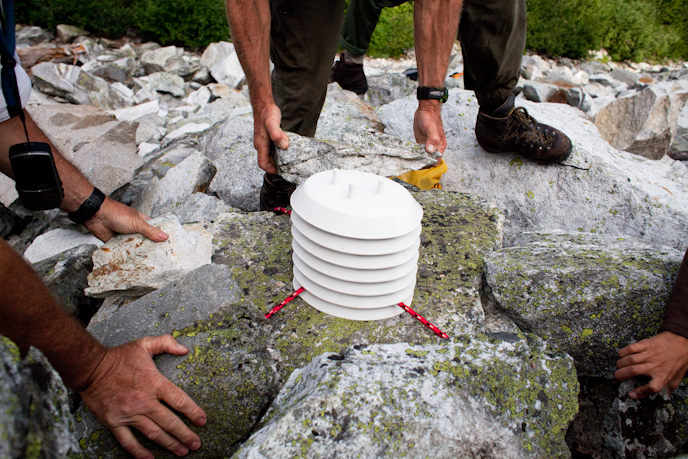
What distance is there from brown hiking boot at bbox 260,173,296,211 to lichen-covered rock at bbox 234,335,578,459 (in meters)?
1.57

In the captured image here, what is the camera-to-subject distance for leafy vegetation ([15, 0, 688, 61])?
8.02m

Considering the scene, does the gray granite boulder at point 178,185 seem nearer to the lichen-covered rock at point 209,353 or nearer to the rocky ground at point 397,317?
the rocky ground at point 397,317

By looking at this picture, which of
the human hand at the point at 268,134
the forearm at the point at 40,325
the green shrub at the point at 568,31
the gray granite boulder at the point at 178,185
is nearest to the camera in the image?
the forearm at the point at 40,325

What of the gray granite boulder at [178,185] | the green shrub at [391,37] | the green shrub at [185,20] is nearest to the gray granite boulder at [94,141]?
the gray granite boulder at [178,185]

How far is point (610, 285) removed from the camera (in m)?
1.77

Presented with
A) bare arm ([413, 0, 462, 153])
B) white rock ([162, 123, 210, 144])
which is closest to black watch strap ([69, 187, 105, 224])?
bare arm ([413, 0, 462, 153])

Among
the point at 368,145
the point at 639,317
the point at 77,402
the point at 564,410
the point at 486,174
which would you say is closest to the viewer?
the point at 564,410

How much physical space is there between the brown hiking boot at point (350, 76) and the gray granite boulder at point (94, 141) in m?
2.26


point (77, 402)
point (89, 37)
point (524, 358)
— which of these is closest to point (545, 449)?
point (524, 358)

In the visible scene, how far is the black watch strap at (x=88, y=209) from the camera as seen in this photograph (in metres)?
2.10

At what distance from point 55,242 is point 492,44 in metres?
3.27

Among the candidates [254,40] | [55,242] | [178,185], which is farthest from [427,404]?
[55,242]

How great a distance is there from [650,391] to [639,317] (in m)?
0.34

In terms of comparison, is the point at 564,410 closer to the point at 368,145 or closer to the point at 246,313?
the point at 246,313
